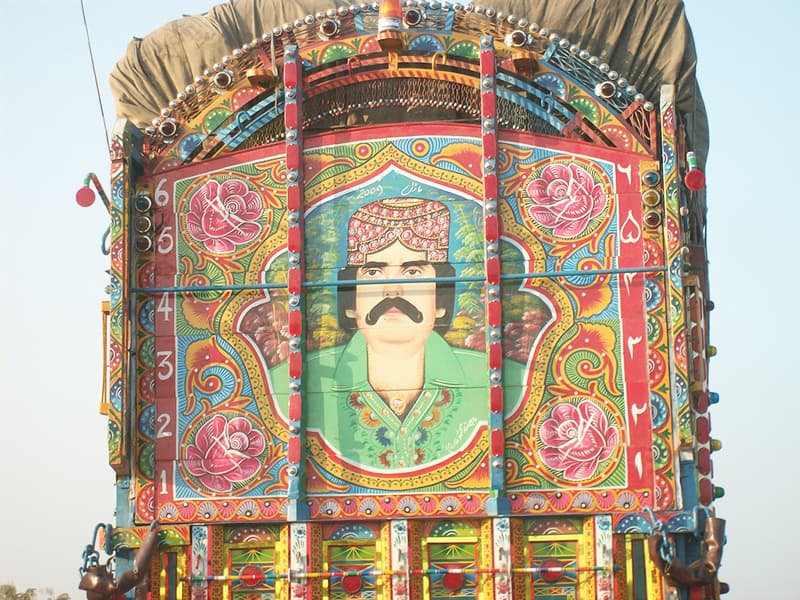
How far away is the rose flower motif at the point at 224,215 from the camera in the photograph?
22.5m

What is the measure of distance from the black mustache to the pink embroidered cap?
606 millimetres

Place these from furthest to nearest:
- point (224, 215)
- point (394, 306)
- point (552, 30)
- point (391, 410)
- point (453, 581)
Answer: point (552, 30) < point (224, 215) < point (394, 306) < point (391, 410) < point (453, 581)

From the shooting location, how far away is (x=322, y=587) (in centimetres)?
2131

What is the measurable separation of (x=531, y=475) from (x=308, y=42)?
20.9 ft

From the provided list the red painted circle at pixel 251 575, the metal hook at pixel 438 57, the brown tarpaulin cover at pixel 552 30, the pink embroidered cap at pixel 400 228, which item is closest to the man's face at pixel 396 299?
the pink embroidered cap at pixel 400 228

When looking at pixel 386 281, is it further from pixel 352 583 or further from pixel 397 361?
pixel 352 583

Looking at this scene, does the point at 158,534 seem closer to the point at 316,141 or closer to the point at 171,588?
the point at 171,588

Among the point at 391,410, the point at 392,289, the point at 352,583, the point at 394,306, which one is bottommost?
the point at 352,583

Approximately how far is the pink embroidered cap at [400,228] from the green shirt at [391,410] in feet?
3.72

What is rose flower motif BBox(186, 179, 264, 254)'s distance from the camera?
73.7 feet

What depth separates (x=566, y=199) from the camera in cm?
2216

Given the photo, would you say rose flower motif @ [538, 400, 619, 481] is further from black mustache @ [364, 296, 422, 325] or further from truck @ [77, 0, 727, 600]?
black mustache @ [364, 296, 422, 325]

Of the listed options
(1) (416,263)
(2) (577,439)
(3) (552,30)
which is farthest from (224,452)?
(3) (552,30)

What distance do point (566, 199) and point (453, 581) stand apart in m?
5.01
